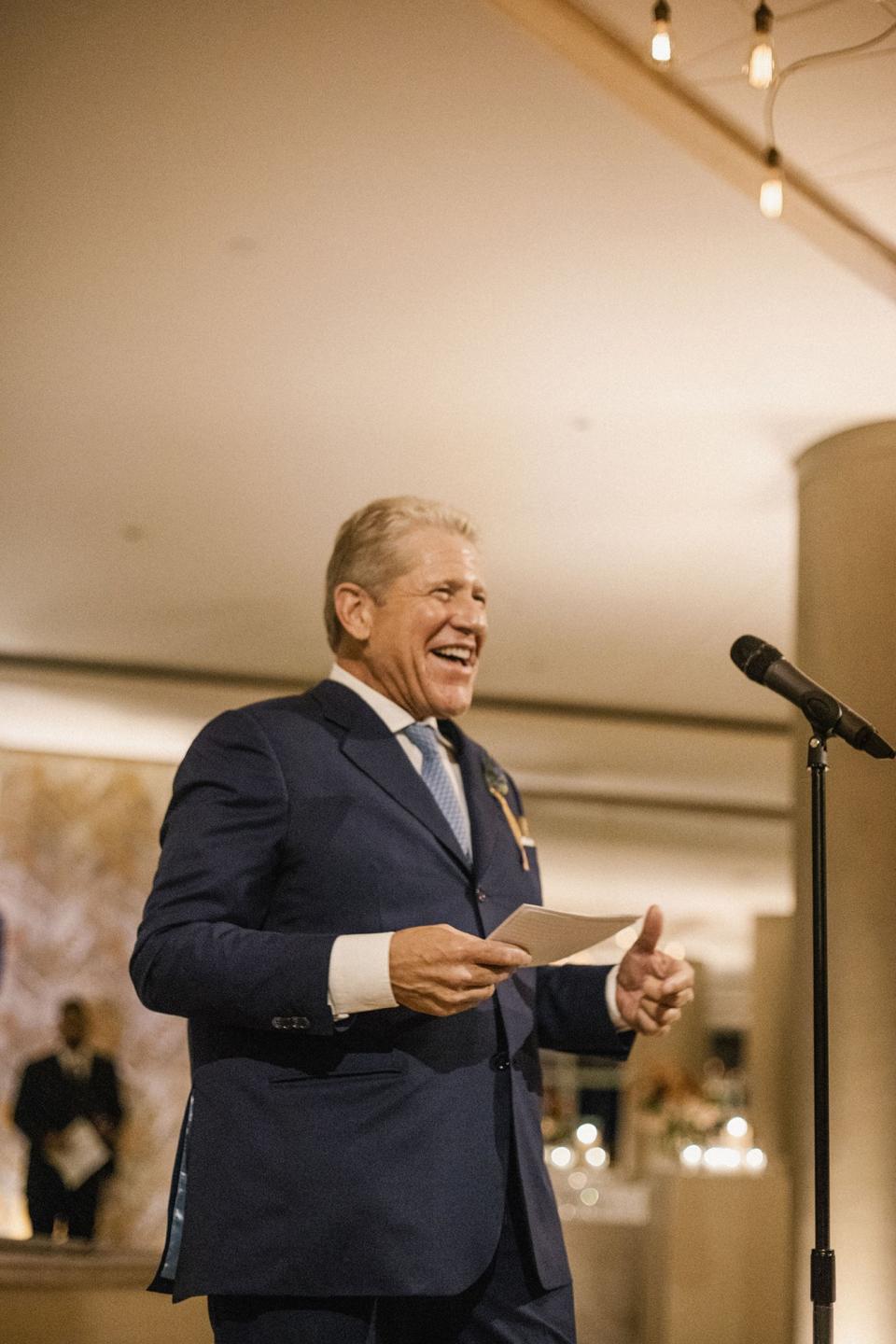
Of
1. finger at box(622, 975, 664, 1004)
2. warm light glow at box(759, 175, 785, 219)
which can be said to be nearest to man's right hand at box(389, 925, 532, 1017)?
finger at box(622, 975, 664, 1004)

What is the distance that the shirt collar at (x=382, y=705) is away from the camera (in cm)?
226

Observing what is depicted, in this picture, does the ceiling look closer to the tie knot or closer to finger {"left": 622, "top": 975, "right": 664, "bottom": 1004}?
the tie knot

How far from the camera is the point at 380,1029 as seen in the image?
1.94m

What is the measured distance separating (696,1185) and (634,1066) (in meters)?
14.9

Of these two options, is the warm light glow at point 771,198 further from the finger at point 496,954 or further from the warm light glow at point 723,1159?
the warm light glow at point 723,1159

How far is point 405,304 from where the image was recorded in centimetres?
490

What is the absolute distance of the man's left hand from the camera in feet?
7.06

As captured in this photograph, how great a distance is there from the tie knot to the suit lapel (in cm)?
7

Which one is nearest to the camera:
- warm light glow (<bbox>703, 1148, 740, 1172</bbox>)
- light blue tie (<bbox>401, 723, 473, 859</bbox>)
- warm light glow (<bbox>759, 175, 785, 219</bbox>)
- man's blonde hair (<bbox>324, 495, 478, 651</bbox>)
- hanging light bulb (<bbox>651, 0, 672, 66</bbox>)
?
light blue tie (<bbox>401, 723, 473, 859</bbox>)

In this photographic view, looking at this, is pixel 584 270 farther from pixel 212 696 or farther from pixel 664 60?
pixel 212 696

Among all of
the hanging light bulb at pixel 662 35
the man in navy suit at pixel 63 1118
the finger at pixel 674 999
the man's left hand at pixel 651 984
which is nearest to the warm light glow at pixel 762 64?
the hanging light bulb at pixel 662 35

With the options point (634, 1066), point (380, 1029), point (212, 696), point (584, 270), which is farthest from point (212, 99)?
point (634, 1066)

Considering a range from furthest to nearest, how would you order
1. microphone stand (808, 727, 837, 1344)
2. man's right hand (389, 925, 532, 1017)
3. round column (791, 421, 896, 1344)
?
round column (791, 421, 896, 1344)
microphone stand (808, 727, 837, 1344)
man's right hand (389, 925, 532, 1017)

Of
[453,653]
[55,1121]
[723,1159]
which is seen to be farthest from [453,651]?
[723,1159]
